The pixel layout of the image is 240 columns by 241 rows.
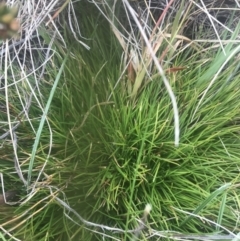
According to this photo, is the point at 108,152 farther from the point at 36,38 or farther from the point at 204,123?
the point at 36,38

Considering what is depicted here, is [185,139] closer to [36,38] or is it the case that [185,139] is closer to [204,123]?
[204,123]

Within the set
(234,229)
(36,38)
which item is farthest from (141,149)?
(36,38)

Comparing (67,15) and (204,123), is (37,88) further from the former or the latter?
(204,123)

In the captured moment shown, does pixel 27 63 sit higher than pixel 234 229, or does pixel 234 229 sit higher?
pixel 27 63

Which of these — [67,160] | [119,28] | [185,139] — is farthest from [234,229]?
[119,28]

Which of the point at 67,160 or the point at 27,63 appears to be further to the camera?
the point at 27,63

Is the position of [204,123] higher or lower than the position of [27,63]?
lower

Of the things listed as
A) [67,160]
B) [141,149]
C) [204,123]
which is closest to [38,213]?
[67,160]

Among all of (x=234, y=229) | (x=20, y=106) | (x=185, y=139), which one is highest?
(x=20, y=106)
